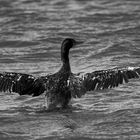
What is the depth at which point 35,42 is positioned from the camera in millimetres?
19516

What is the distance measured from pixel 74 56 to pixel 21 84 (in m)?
5.21

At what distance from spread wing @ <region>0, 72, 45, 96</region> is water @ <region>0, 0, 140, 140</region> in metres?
0.35

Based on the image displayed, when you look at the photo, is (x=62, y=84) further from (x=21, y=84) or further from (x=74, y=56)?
(x=74, y=56)

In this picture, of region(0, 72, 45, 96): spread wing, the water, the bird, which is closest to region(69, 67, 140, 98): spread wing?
the bird

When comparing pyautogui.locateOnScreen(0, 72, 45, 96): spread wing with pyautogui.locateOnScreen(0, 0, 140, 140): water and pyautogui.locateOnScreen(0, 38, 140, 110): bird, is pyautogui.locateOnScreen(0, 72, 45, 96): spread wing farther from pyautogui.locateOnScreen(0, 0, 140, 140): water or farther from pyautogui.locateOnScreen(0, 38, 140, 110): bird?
pyautogui.locateOnScreen(0, 0, 140, 140): water

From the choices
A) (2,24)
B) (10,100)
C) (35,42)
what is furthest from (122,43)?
(10,100)

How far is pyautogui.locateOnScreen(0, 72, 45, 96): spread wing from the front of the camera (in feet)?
43.2

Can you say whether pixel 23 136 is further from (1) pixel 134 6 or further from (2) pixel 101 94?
(1) pixel 134 6

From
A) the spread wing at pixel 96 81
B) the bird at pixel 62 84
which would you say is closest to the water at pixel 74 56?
the bird at pixel 62 84

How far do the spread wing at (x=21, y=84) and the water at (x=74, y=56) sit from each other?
0.35 metres

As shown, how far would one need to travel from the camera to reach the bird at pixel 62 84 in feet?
42.9

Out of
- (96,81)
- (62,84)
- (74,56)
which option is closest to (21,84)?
(62,84)

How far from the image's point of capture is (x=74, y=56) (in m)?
18.2

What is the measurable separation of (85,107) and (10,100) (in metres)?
1.64
